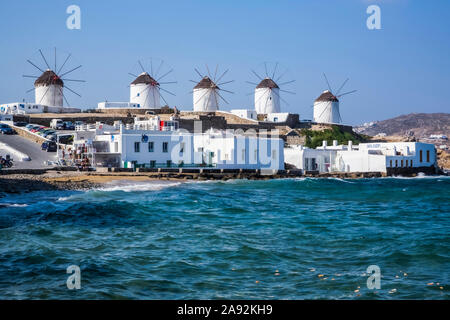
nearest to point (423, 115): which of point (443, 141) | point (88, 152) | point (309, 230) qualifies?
point (443, 141)

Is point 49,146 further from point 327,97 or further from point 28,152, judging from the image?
point 327,97

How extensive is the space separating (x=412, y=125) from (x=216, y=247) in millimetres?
178864

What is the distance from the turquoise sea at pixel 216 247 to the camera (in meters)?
8.78

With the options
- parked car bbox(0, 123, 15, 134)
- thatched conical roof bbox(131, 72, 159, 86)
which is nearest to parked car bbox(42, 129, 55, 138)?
parked car bbox(0, 123, 15, 134)

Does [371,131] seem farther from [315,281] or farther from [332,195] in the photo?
[315,281]

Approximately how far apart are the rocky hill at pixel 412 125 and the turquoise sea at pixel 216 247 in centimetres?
14736

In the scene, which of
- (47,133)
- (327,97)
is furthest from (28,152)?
(327,97)

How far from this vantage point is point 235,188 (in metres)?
28.1

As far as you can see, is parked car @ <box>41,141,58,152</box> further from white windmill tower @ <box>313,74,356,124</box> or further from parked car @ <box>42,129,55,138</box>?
white windmill tower @ <box>313,74,356,124</box>

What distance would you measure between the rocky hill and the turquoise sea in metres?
147

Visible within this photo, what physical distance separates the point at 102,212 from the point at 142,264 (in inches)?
273

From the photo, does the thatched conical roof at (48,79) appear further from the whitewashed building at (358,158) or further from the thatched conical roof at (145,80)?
the whitewashed building at (358,158)

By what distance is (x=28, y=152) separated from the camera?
3412 cm

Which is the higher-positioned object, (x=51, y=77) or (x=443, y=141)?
(x=51, y=77)
